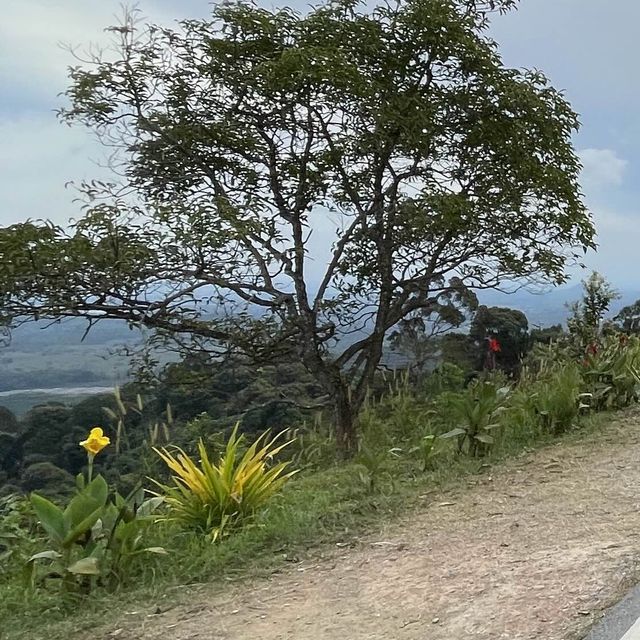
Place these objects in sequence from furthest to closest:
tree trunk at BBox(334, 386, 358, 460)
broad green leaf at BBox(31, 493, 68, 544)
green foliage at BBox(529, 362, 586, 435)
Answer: tree trunk at BBox(334, 386, 358, 460), green foliage at BBox(529, 362, 586, 435), broad green leaf at BBox(31, 493, 68, 544)

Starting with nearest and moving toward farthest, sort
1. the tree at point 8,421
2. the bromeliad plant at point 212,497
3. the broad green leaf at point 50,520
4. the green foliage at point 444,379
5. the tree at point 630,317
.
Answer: the broad green leaf at point 50,520 → the bromeliad plant at point 212,497 → the tree at point 8,421 → the green foliage at point 444,379 → the tree at point 630,317

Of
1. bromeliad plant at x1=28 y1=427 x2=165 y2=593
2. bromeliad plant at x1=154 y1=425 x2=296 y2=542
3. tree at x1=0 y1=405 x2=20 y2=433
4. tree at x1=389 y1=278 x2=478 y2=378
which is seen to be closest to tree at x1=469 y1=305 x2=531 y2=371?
tree at x1=389 y1=278 x2=478 y2=378

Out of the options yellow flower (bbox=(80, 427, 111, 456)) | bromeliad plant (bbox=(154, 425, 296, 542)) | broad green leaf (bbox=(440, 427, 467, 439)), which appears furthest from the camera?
broad green leaf (bbox=(440, 427, 467, 439))

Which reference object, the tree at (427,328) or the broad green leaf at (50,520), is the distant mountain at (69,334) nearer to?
the tree at (427,328)

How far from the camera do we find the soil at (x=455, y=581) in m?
3.22

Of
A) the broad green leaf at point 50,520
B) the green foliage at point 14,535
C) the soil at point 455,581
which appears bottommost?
the soil at point 455,581

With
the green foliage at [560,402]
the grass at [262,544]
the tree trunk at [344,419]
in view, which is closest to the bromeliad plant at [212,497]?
the grass at [262,544]

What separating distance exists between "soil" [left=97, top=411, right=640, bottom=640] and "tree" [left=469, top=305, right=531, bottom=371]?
666 cm

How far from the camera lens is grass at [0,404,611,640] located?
3602 millimetres

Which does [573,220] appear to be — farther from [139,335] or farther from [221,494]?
[221,494]

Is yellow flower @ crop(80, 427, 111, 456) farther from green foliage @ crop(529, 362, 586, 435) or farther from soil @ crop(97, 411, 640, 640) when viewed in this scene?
green foliage @ crop(529, 362, 586, 435)

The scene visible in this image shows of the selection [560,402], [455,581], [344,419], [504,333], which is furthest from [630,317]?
[455,581]

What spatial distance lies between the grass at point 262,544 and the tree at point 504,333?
5.62 metres

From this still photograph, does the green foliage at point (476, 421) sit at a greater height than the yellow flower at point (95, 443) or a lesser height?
lesser
